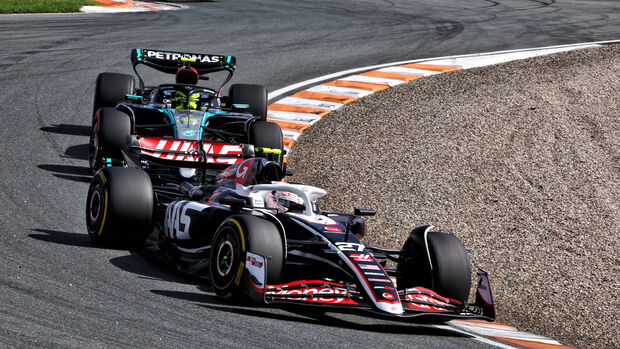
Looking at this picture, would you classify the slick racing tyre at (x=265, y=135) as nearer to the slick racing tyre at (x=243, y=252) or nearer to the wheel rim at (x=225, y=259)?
the wheel rim at (x=225, y=259)

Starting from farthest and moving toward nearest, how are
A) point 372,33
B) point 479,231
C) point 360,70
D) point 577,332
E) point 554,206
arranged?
1. point 372,33
2. point 360,70
3. point 554,206
4. point 479,231
5. point 577,332

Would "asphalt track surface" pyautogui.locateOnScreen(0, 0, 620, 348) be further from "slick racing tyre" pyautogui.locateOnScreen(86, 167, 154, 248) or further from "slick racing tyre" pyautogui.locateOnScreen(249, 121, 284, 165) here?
"slick racing tyre" pyautogui.locateOnScreen(249, 121, 284, 165)

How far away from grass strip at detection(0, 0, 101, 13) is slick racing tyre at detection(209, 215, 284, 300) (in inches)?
710

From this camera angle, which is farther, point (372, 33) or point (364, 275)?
point (372, 33)

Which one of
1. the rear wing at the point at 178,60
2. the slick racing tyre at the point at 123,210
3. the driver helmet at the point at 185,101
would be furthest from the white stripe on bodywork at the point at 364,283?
the rear wing at the point at 178,60

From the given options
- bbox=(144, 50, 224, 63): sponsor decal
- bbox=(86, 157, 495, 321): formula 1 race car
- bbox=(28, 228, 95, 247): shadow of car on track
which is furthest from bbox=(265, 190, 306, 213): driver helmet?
bbox=(144, 50, 224, 63): sponsor decal

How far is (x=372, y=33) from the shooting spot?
22734 millimetres

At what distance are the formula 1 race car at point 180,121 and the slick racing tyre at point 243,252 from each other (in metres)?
2.93

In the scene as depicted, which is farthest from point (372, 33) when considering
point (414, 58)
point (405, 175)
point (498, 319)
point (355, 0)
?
point (498, 319)

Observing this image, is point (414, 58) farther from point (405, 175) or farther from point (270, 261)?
point (270, 261)

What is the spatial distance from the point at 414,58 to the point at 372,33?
3015 millimetres

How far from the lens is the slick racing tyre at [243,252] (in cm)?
687

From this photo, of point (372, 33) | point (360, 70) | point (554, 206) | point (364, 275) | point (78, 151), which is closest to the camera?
point (364, 275)

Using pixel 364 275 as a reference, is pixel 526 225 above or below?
below
